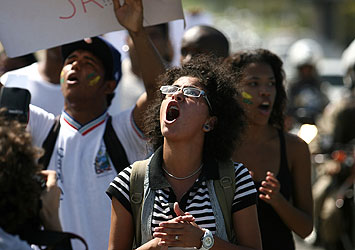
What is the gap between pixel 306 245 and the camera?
948cm

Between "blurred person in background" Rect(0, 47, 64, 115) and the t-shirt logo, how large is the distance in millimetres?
942

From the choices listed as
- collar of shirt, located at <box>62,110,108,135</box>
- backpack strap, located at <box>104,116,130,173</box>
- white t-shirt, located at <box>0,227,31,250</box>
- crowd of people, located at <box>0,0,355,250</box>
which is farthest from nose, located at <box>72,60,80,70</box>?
white t-shirt, located at <box>0,227,31,250</box>

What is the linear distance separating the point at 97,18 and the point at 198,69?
82cm

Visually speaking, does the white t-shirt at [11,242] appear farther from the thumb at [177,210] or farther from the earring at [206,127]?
the earring at [206,127]

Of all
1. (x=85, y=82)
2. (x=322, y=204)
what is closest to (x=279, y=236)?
(x=85, y=82)

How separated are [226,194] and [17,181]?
0.90 meters

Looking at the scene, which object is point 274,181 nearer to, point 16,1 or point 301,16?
point 16,1

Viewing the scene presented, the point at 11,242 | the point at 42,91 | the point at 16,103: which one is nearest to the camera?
the point at 11,242

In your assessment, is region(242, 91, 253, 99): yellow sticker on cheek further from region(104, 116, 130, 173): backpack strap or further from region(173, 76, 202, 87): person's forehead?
region(173, 76, 202, 87): person's forehead

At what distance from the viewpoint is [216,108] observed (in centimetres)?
359

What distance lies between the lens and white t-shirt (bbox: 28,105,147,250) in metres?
4.20

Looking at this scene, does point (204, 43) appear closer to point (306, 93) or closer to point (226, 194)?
point (226, 194)

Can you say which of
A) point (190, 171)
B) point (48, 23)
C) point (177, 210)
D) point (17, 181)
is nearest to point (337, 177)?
point (48, 23)

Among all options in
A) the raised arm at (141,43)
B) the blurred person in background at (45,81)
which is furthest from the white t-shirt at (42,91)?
the raised arm at (141,43)
